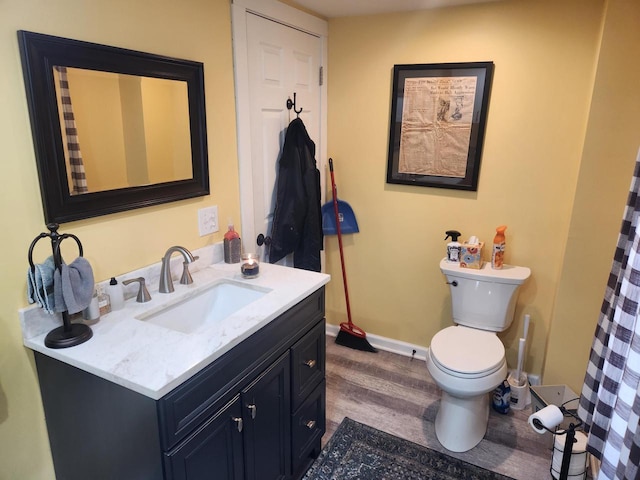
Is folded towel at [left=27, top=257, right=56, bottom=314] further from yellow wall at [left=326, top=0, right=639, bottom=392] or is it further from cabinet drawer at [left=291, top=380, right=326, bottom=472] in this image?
yellow wall at [left=326, top=0, right=639, bottom=392]

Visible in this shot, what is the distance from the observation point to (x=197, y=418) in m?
1.27

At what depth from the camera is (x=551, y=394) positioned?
231cm

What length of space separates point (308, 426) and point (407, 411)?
2.41 feet

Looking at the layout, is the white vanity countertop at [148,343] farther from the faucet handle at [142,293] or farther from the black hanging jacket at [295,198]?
the black hanging jacket at [295,198]

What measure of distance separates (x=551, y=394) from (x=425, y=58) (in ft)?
6.66

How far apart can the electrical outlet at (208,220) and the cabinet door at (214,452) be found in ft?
2.81

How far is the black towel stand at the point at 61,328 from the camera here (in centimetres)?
123

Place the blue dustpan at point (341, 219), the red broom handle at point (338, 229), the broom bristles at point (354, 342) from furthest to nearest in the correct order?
the broom bristles at point (354, 342)
the blue dustpan at point (341, 219)
the red broom handle at point (338, 229)

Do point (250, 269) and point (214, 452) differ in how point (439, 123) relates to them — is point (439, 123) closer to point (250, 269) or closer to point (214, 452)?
point (250, 269)

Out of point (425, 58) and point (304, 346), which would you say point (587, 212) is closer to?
point (425, 58)

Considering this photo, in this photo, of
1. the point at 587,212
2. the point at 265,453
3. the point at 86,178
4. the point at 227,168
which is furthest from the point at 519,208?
the point at 86,178

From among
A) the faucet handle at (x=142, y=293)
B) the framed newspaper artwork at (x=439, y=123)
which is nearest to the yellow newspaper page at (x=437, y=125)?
the framed newspaper artwork at (x=439, y=123)

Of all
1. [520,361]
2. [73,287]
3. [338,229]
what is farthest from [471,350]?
[73,287]

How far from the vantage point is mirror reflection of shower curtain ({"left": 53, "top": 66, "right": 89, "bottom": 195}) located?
1326 mm
